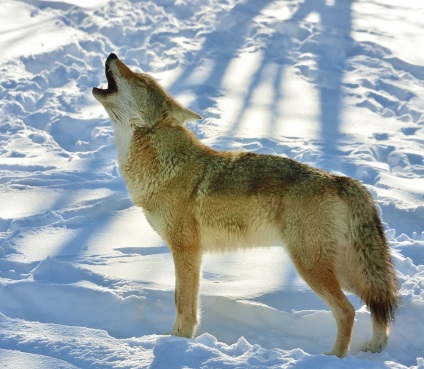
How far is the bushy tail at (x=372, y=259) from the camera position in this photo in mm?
4406

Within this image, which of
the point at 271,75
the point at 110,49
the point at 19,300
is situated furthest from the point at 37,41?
the point at 19,300

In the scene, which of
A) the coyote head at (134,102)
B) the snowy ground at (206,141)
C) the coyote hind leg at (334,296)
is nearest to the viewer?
the coyote hind leg at (334,296)

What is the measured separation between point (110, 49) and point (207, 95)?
8.33 feet

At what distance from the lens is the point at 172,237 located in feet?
15.6

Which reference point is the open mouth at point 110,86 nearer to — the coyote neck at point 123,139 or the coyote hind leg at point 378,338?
the coyote neck at point 123,139

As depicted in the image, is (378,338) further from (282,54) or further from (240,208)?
(282,54)

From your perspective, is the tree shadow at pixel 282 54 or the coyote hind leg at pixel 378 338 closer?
the coyote hind leg at pixel 378 338

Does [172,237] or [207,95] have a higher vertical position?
[172,237]

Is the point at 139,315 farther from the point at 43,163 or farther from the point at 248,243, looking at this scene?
the point at 43,163

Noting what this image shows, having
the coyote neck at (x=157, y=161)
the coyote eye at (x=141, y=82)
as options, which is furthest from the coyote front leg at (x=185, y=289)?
the coyote eye at (x=141, y=82)

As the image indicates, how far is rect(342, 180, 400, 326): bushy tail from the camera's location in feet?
14.5

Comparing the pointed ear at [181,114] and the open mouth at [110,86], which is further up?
the open mouth at [110,86]

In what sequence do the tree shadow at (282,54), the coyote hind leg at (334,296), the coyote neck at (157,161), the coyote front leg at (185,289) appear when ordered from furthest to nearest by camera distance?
the tree shadow at (282,54)
the coyote neck at (157,161)
the coyote front leg at (185,289)
the coyote hind leg at (334,296)

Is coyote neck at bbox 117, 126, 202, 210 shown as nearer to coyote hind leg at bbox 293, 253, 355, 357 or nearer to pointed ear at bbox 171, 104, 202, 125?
pointed ear at bbox 171, 104, 202, 125
